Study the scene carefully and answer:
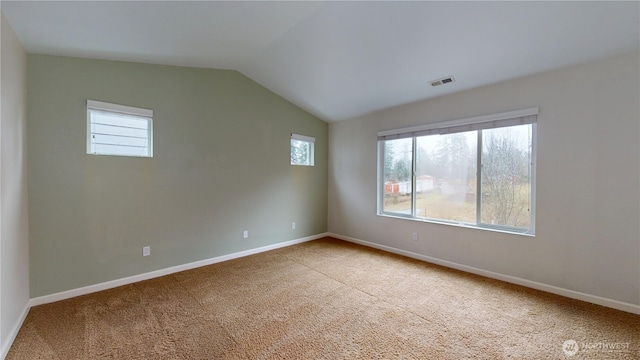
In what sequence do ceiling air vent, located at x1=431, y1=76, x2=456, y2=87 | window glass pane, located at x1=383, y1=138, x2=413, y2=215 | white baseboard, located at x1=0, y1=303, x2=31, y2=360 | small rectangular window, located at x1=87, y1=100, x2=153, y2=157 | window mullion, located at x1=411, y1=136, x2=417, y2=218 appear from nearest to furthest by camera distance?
white baseboard, located at x1=0, y1=303, x2=31, y2=360 → small rectangular window, located at x1=87, y1=100, x2=153, y2=157 → ceiling air vent, located at x1=431, y1=76, x2=456, y2=87 → window mullion, located at x1=411, y1=136, x2=417, y2=218 → window glass pane, located at x1=383, y1=138, x2=413, y2=215

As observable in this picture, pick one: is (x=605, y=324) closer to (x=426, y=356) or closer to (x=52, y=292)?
(x=426, y=356)

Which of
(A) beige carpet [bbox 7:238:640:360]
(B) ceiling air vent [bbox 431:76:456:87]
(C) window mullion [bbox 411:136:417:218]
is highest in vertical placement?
(B) ceiling air vent [bbox 431:76:456:87]

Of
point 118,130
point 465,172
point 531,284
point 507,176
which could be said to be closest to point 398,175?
→ point 465,172

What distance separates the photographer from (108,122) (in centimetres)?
294

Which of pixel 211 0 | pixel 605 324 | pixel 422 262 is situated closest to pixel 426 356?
pixel 605 324

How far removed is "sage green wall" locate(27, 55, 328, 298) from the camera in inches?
102

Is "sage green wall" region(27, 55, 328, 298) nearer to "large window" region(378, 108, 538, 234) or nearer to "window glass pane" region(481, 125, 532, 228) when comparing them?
A: "large window" region(378, 108, 538, 234)

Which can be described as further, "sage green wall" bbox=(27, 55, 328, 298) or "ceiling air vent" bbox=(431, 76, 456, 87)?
"ceiling air vent" bbox=(431, 76, 456, 87)

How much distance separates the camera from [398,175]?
172 inches

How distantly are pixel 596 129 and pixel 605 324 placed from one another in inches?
72.6

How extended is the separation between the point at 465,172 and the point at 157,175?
4.17m

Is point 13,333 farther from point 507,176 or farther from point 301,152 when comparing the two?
point 507,176

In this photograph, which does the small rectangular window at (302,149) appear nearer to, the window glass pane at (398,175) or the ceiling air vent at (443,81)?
the window glass pane at (398,175)

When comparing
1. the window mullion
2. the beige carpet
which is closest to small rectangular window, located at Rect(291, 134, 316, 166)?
the window mullion
